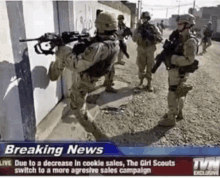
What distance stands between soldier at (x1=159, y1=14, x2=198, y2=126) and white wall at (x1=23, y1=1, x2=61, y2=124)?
6.02 feet

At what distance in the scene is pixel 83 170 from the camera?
227 cm

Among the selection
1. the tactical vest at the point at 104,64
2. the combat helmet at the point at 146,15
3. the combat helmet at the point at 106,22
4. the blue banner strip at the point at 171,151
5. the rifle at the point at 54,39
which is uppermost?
the combat helmet at the point at 146,15

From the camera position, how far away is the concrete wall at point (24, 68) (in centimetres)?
185

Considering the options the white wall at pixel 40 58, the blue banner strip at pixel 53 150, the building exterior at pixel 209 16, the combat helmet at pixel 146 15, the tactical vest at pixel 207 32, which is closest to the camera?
the blue banner strip at pixel 53 150

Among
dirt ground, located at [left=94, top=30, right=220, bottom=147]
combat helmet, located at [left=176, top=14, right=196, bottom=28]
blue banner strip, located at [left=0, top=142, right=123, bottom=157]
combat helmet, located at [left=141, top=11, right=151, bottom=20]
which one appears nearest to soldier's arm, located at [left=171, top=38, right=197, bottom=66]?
combat helmet, located at [left=176, top=14, right=196, bottom=28]

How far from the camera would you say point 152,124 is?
3471 mm

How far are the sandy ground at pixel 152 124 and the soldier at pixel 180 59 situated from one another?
0.31 meters

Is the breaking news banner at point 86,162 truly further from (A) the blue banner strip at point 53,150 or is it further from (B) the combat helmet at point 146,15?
Result: (B) the combat helmet at point 146,15

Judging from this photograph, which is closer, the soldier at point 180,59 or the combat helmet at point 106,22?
the combat helmet at point 106,22

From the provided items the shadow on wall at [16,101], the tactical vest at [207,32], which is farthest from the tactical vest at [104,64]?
the tactical vest at [207,32]

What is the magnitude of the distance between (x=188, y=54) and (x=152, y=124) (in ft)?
4.54

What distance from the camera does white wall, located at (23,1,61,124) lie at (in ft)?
7.62

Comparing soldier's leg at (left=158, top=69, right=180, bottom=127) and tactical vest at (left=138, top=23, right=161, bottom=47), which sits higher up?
tactical vest at (left=138, top=23, right=161, bottom=47)

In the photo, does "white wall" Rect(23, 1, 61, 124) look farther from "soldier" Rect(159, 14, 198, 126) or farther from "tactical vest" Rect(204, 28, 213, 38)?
"tactical vest" Rect(204, 28, 213, 38)
